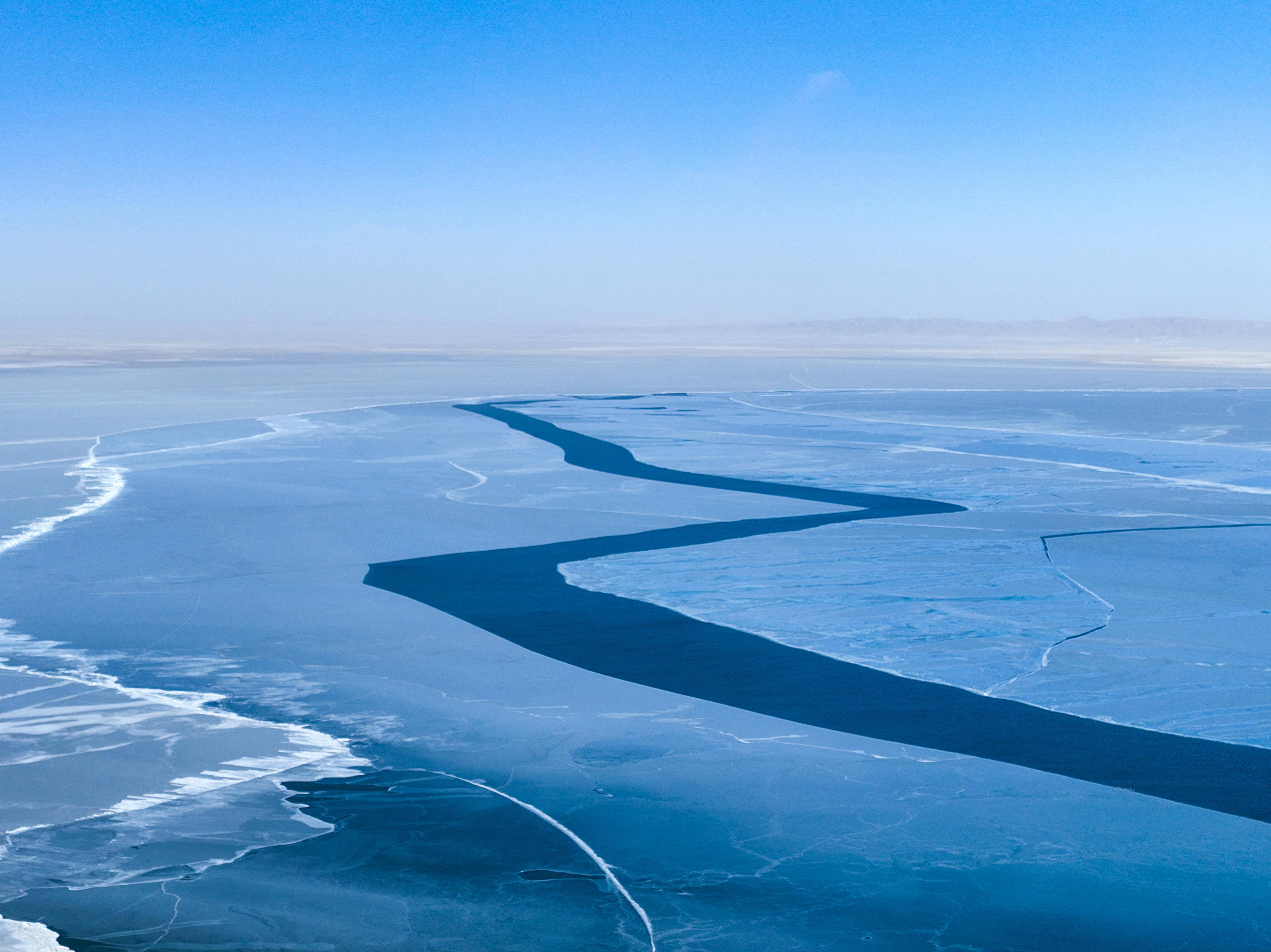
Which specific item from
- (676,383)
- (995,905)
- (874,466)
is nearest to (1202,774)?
(995,905)

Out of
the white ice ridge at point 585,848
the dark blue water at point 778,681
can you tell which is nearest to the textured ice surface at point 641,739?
the white ice ridge at point 585,848

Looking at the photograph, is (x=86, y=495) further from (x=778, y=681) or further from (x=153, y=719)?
(x=778, y=681)

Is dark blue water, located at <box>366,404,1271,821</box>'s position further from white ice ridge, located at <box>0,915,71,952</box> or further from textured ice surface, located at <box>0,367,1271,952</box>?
white ice ridge, located at <box>0,915,71,952</box>

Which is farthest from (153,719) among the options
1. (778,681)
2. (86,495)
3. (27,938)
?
(86,495)

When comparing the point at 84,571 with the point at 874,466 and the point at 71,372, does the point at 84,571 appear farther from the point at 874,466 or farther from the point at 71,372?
the point at 71,372

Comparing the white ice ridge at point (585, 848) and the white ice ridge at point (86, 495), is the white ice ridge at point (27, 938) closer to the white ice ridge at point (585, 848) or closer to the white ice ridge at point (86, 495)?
the white ice ridge at point (585, 848)

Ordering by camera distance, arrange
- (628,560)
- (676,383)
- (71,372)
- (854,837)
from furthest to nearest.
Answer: (71,372)
(676,383)
(628,560)
(854,837)
